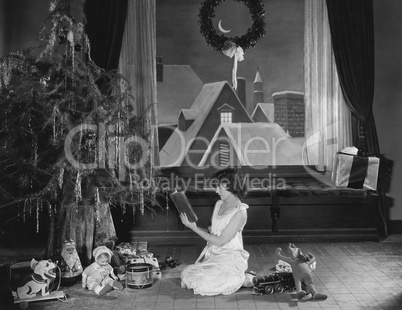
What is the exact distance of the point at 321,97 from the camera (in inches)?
290

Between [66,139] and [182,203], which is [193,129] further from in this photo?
[182,203]

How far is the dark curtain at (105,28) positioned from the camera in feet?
23.3

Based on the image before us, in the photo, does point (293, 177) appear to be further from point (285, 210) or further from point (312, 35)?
point (312, 35)

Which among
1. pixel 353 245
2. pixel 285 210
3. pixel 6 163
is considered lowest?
pixel 353 245

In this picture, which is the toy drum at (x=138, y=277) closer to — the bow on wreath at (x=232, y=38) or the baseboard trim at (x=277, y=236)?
the baseboard trim at (x=277, y=236)

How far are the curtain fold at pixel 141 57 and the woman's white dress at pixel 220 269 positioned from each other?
9.75 feet

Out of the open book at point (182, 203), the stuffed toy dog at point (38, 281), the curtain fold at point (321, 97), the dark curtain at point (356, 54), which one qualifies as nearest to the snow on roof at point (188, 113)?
the curtain fold at point (321, 97)

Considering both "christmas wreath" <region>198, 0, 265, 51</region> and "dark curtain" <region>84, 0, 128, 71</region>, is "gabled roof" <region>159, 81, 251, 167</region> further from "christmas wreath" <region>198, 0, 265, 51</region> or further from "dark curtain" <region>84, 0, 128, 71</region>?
"dark curtain" <region>84, 0, 128, 71</region>

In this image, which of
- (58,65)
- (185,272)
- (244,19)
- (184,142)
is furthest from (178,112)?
(185,272)

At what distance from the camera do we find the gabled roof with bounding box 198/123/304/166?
762 centimetres

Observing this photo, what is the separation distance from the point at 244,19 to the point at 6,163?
413 cm

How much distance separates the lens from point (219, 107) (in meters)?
7.63

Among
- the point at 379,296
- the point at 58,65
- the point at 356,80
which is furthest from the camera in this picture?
the point at 356,80

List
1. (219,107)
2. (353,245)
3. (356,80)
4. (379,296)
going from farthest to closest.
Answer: (219,107), (356,80), (353,245), (379,296)
